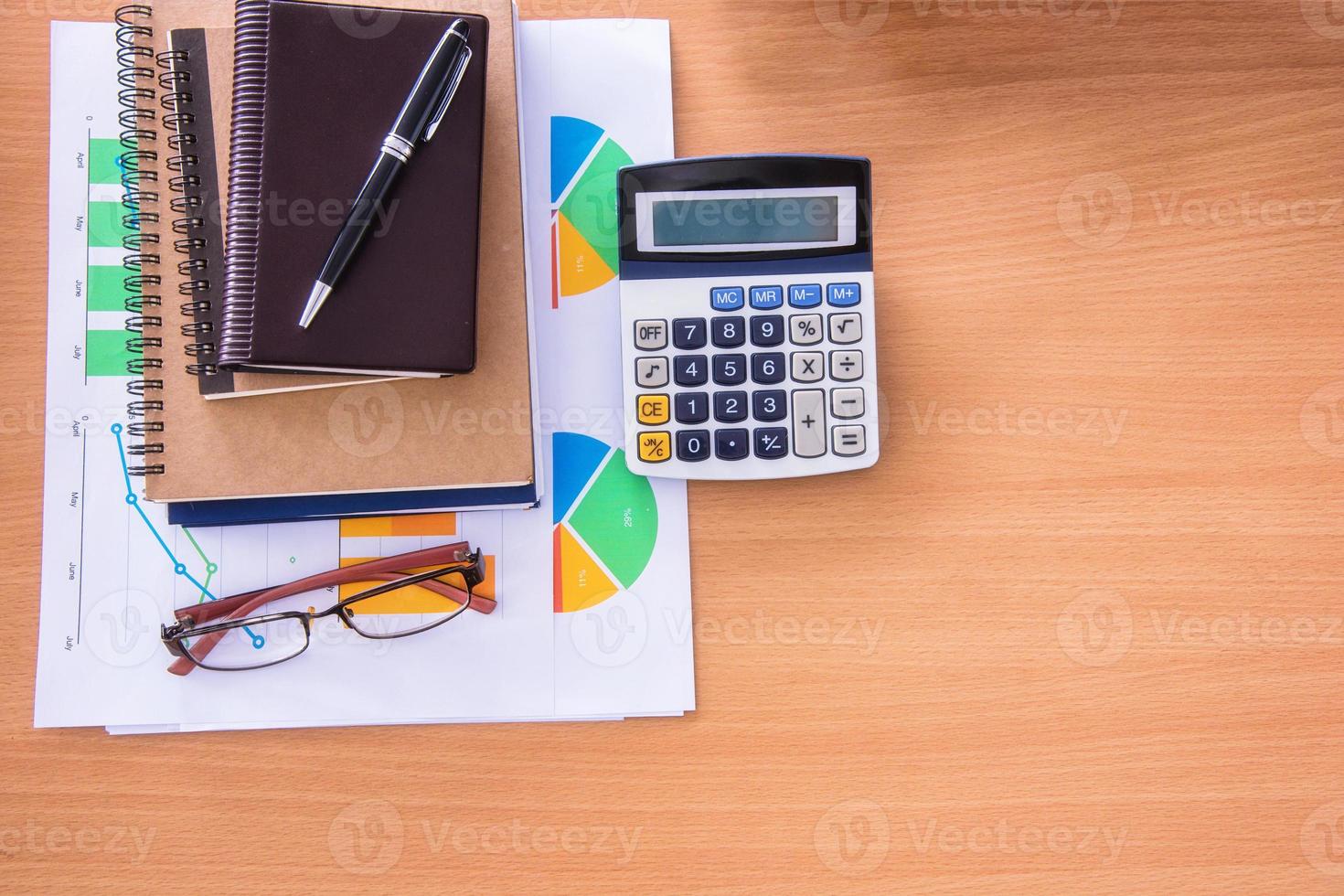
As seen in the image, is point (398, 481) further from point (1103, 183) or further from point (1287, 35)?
point (1287, 35)

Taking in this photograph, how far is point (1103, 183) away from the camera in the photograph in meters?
0.61

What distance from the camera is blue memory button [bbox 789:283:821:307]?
0.57 meters

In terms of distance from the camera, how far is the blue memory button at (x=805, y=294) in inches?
22.5

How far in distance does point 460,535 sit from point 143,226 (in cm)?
30

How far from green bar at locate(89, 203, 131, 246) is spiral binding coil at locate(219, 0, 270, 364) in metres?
0.13

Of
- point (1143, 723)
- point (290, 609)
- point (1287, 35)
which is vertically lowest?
point (1143, 723)

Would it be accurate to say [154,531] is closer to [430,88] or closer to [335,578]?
[335,578]

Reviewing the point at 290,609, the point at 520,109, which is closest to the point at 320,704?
the point at 290,609

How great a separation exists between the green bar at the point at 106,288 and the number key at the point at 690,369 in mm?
389

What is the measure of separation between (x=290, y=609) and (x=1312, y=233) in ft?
2.56

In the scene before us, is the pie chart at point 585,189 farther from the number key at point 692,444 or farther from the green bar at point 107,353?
the green bar at point 107,353

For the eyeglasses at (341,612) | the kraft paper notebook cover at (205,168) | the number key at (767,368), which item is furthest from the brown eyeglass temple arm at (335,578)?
the number key at (767,368)

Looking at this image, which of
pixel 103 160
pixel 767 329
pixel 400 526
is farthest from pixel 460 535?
pixel 103 160

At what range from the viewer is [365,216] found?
524mm
